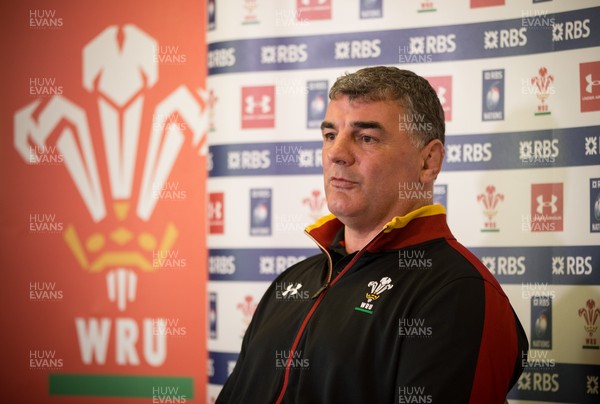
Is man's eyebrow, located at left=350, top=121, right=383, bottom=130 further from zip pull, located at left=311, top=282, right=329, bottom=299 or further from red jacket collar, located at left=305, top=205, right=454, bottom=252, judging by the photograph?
zip pull, located at left=311, top=282, right=329, bottom=299

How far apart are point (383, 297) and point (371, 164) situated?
37 cm

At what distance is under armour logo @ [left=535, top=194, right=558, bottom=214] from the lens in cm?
229

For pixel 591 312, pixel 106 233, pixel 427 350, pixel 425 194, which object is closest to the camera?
pixel 427 350

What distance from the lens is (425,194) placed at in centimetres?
177

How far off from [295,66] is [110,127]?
1098 millimetres

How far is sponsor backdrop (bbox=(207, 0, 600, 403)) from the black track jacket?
24cm

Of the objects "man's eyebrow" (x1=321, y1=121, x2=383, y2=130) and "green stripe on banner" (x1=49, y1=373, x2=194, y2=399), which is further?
"green stripe on banner" (x1=49, y1=373, x2=194, y2=399)

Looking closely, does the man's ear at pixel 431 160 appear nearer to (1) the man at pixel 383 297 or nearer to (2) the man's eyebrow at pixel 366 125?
(1) the man at pixel 383 297

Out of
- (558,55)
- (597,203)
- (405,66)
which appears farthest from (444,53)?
(597,203)

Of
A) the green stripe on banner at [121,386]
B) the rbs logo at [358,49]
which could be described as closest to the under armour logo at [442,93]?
the rbs logo at [358,49]

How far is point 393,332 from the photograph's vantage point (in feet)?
4.96

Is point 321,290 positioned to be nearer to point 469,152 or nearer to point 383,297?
point 383,297

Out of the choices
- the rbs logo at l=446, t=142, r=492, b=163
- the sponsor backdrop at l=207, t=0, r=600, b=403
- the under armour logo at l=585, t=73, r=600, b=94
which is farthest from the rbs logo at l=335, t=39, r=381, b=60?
the under armour logo at l=585, t=73, r=600, b=94

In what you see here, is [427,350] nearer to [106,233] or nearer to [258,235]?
[258,235]
